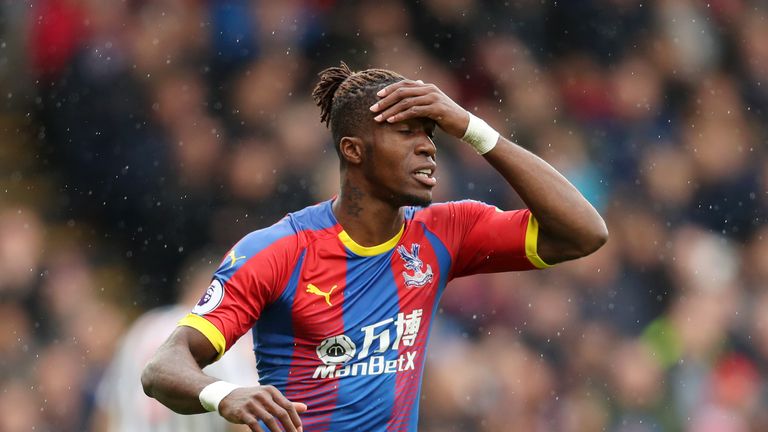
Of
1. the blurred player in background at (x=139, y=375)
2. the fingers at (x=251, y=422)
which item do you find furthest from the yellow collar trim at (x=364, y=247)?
the blurred player in background at (x=139, y=375)

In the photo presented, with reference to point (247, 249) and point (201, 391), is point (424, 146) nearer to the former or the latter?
point (247, 249)

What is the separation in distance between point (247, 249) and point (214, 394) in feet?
2.23

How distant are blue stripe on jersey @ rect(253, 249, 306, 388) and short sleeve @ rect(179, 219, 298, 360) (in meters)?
0.03

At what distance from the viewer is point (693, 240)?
937 centimetres

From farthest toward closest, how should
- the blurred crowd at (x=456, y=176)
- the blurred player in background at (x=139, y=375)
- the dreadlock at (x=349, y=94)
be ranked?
the blurred crowd at (x=456, y=176)
the blurred player in background at (x=139, y=375)
the dreadlock at (x=349, y=94)

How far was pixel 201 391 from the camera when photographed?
3.67 meters

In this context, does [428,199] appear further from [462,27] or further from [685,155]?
[685,155]

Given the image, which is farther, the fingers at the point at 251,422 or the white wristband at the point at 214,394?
the white wristband at the point at 214,394

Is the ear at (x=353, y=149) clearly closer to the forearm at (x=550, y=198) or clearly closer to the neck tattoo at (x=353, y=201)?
the neck tattoo at (x=353, y=201)

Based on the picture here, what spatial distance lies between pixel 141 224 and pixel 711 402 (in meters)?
4.18

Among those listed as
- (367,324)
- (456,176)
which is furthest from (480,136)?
(456,176)

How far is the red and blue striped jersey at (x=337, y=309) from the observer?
13.5 ft

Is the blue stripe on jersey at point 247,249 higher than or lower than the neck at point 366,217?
lower

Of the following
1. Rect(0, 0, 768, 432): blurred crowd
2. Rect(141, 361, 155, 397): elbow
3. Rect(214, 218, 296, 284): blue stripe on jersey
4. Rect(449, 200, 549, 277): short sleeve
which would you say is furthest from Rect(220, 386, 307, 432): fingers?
Rect(0, 0, 768, 432): blurred crowd
